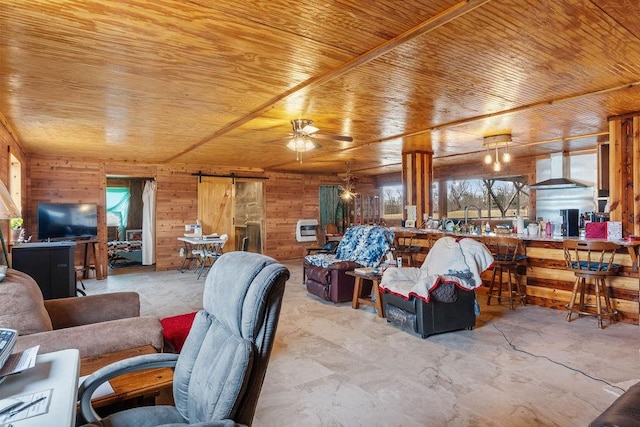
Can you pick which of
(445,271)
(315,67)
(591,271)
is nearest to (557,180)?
(591,271)

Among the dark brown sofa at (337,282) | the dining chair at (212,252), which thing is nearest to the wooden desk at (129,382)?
the dark brown sofa at (337,282)

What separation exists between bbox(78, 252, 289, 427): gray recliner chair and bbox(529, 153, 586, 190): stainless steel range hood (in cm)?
716

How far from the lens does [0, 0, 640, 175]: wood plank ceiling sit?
2098mm

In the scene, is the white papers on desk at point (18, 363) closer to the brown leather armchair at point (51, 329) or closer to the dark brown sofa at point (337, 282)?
the brown leather armchair at point (51, 329)

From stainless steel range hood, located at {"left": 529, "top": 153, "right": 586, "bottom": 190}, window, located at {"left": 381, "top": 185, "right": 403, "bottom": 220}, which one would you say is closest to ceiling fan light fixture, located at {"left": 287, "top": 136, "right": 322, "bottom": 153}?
stainless steel range hood, located at {"left": 529, "top": 153, "right": 586, "bottom": 190}

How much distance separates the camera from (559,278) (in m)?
4.79

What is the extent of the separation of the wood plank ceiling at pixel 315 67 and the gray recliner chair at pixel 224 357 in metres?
1.47

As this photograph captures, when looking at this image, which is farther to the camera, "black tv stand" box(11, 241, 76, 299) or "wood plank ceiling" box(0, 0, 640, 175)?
"black tv stand" box(11, 241, 76, 299)

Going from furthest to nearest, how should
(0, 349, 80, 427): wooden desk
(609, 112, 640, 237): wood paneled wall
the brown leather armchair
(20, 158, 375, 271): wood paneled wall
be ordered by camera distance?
(20, 158, 375, 271): wood paneled wall
(609, 112, 640, 237): wood paneled wall
the brown leather armchair
(0, 349, 80, 427): wooden desk

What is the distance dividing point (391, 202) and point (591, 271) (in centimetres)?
714

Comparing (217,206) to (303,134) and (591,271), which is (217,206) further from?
(591,271)

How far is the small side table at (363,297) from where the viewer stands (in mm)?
4480

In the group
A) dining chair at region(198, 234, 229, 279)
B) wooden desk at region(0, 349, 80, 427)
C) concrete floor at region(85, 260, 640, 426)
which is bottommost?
concrete floor at region(85, 260, 640, 426)

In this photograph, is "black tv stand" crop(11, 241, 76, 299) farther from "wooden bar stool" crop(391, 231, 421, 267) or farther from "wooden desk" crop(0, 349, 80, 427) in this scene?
"wooden bar stool" crop(391, 231, 421, 267)
